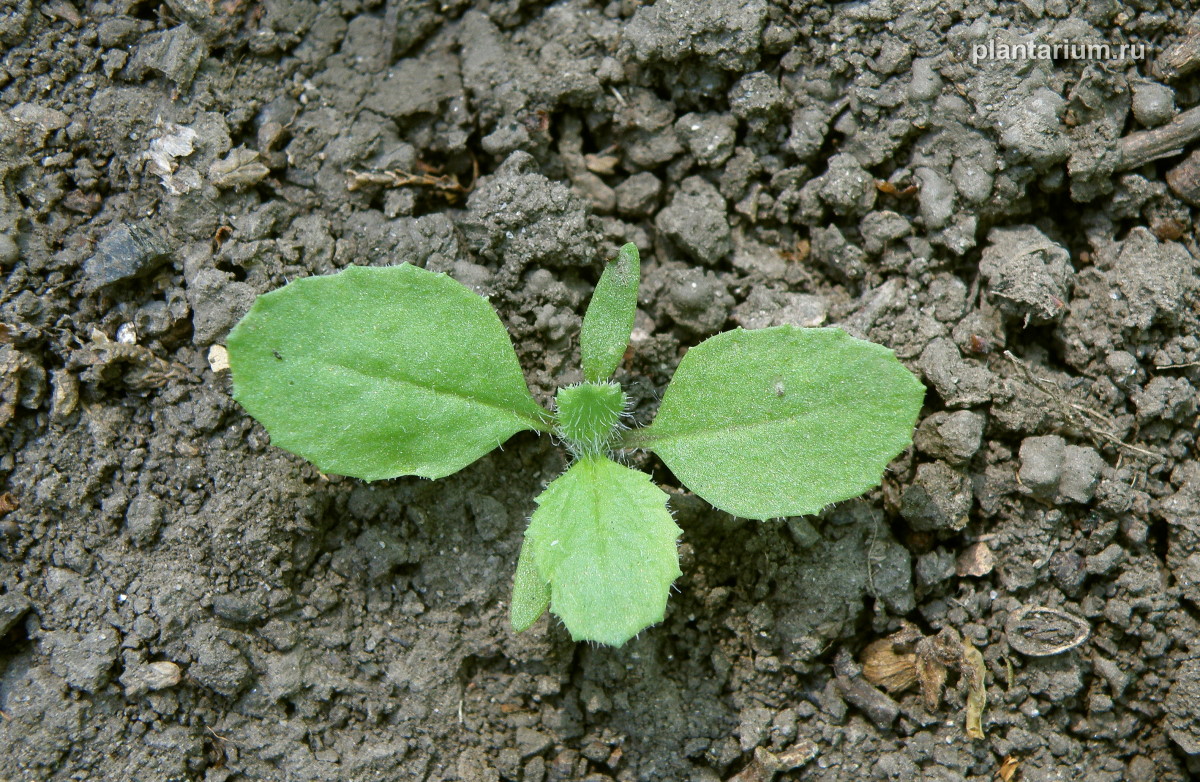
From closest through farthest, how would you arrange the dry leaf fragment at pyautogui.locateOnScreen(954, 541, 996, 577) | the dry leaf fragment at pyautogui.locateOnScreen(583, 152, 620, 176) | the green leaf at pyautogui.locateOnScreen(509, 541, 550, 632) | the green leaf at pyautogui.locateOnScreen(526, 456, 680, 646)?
1. the green leaf at pyautogui.locateOnScreen(526, 456, 680, 646)
2. the green leaf at pyautogui.locateOnScreen(509, 541, 550, 632)
3. the dry leaf fragment at pyautogui.locateOnScreen(954, 541, 996, 577)
4. the dry leaf fragment at pyautogui.locateOnScreen(583, 152, 620, 176)

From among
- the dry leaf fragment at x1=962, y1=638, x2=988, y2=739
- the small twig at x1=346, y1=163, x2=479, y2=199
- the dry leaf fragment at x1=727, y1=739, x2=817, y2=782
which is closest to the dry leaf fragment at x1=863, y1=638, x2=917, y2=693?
the dry leaf fragment at x1=962, y1=638, x2=988, y2=739

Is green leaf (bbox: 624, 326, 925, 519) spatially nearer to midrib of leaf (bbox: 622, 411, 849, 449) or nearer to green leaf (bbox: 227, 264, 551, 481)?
midrib of leaf (bbox: 622, 411, 849, 449)

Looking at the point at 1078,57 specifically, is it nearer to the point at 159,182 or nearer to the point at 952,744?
the point at 952,744

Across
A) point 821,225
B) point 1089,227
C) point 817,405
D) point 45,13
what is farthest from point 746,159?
point 45,13

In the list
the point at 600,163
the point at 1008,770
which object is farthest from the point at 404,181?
the point at 1008,770

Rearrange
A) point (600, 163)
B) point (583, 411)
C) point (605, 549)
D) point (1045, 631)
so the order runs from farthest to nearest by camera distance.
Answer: point (600, 163) < point (1045, 631) < point (583, 411) < point (605, 549)

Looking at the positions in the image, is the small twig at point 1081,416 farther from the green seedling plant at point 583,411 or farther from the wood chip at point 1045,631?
the green seedling plant at point 583,411

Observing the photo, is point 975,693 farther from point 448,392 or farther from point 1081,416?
point 448,392

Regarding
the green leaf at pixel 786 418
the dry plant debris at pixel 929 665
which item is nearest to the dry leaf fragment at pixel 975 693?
the dry plant debris at pixel 929 665
